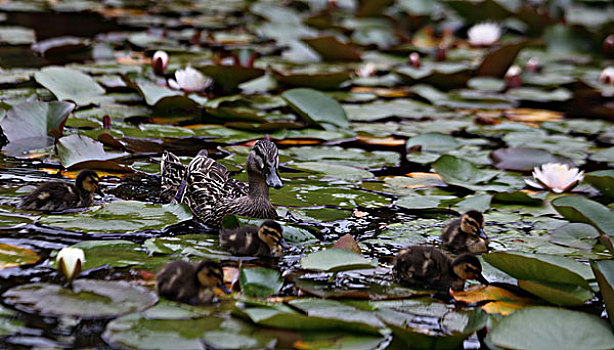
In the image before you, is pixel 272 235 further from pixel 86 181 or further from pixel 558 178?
pixel 558 178

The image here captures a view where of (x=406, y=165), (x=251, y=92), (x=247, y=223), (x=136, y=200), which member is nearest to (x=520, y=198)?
(x=406, y=165)

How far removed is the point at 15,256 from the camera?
3.97 metres

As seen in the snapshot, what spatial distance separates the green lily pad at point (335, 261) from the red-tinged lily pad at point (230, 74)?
3.87m

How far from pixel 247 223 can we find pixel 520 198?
1966 mm

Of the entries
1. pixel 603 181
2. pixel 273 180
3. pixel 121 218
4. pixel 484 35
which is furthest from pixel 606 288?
pixel 484 35

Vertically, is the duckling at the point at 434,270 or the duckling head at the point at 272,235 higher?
the duckling head at the point at 272,235

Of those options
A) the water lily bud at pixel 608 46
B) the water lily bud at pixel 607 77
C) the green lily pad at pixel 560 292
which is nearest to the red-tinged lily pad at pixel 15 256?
the green lily pad at pixel 560 292

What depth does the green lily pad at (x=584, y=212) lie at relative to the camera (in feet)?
14.9

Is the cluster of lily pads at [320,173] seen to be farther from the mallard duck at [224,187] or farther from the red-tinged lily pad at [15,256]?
the mallard duck at [224,187]

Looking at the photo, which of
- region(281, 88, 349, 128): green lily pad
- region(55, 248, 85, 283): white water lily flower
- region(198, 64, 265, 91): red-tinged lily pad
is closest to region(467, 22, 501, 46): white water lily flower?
region(198, 64, 265, 91): red-tinged lily pad

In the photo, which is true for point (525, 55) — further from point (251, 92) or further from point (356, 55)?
point (251, 92)

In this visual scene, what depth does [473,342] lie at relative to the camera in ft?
11.7

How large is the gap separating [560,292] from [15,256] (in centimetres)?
265

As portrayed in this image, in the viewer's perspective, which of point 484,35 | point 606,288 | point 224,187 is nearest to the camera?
point 606,288
